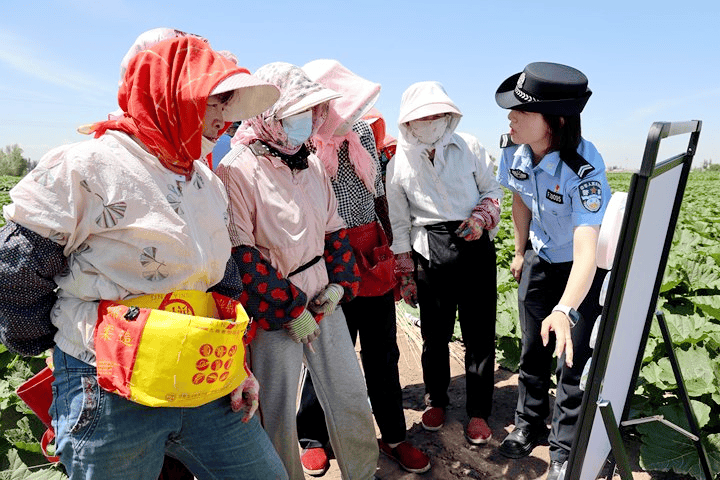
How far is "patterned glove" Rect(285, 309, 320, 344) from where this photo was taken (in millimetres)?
1943

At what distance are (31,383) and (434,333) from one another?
2.10 meters

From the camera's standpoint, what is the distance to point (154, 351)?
124cm

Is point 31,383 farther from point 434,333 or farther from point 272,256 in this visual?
point 434,333

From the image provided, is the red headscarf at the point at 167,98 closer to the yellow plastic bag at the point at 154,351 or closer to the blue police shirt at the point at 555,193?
the yellow plastic bag at the point at 154,351

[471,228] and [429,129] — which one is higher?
[429,129]

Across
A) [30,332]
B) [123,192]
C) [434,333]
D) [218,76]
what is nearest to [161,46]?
[218,76]

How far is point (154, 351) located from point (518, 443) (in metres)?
2.26

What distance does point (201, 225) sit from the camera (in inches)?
56.2

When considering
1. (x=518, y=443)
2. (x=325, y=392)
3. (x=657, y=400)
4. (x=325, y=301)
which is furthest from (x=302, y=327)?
(x=657, y=400)

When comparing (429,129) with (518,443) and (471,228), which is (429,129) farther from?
(518,443)

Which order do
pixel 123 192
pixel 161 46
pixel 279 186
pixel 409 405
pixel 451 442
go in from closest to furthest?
pixel 123 192 < pixel 161 46 < pixel 279 186 < pixel 451 442 < pixel 409 405

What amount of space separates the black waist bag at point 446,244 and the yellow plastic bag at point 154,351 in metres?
1.70

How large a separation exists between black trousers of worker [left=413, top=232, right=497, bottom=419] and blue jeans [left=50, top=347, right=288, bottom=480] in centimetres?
165

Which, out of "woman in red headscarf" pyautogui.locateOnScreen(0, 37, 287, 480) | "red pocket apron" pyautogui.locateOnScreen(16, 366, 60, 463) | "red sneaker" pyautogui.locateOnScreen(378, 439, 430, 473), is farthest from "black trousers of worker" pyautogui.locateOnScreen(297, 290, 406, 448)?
"red pocket apron" pyautogui.locateOnScreen(16, 366, 60, 463)
